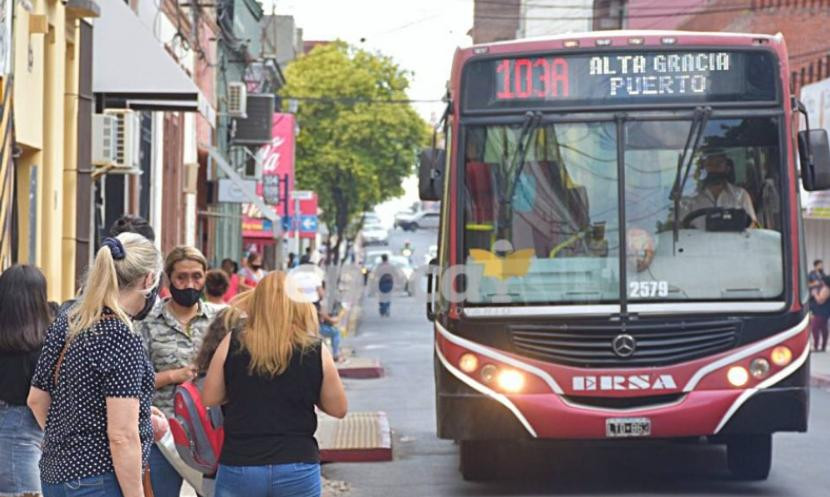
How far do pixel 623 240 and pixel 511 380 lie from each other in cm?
123

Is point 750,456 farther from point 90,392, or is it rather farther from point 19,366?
point 90,392

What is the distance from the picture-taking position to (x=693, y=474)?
13.3 m

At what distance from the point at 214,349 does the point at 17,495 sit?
1.34m

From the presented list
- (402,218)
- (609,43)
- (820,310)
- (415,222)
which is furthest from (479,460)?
(402,218)

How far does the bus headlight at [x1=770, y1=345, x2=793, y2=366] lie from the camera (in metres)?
11.8

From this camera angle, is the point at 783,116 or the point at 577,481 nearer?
the point at 783,116

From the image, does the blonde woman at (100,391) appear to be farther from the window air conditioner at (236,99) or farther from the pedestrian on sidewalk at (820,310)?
the window air conditioner at (236,99)

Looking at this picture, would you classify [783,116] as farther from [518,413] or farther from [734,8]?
[734,8]

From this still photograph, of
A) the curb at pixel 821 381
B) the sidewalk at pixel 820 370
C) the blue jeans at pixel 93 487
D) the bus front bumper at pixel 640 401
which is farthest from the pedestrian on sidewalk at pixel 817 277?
the blue jeans at pixel 93 487

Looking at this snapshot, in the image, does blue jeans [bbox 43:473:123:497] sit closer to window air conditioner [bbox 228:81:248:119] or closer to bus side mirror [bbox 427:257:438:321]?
bus side mirror [bbox 427:257:438:321]

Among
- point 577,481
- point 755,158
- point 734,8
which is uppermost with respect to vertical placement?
point 734,8

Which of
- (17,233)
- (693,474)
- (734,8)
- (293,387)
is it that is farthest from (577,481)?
(734,8)

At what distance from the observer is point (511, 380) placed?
11789 millimetres

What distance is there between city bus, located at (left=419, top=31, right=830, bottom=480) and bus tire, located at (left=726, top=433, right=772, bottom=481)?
2.13 feet
